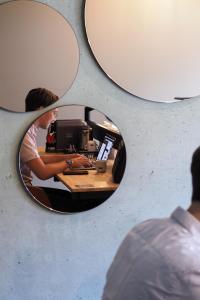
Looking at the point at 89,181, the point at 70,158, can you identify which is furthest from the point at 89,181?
the point at 70,158

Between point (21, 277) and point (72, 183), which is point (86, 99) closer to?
point (72, 183)

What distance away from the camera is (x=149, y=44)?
1.81m

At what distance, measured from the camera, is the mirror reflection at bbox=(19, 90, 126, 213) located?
1.76 meters

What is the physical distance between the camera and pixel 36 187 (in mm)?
1791

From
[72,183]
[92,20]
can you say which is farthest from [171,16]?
[72,183]


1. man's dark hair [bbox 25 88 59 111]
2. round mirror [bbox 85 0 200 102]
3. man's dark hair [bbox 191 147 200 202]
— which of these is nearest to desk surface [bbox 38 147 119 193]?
man's dark hair [bbox 25 88 59 111]

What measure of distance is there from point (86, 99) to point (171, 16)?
1.59ft

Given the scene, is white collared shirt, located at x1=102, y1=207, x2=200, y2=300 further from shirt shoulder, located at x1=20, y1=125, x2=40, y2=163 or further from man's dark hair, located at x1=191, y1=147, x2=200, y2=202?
shirt shoulder, located at x1=20, y1=125, x2=40, y2=163

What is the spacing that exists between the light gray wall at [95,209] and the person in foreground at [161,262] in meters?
0.81

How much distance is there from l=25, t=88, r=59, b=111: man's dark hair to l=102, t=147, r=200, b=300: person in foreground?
0.81 meters

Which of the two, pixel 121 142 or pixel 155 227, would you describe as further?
pixel 121 142

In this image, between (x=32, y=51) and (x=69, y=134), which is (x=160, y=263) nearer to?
(x=69, y=134)

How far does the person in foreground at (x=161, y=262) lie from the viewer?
95 cm

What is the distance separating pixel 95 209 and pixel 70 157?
257 mm
